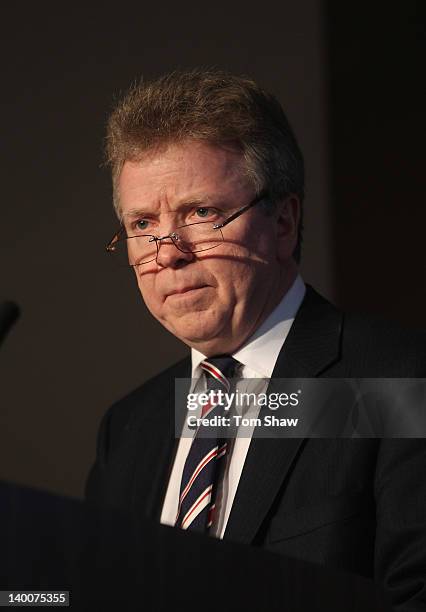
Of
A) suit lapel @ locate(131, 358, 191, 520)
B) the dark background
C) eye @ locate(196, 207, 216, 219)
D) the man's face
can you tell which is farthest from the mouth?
the dark background

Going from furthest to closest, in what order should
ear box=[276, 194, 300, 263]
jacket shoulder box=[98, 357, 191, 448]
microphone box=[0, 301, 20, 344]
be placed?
jacket shoulder box=[98, 357, 191, 448] → ear box=[276, 194, 300, 263] → microphone box=[0, 301, 20, 344]

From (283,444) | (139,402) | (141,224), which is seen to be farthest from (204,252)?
(139,402)

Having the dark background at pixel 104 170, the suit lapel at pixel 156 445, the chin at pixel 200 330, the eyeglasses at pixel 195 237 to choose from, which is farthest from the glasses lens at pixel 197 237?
the dark background at pixel 104 170

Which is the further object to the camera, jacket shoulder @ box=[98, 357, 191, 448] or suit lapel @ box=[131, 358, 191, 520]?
jacket shoulder @ box=[98, 357, 191, 448]

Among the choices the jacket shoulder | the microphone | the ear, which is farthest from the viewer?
the jacket shoulder

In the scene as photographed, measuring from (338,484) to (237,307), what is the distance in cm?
35

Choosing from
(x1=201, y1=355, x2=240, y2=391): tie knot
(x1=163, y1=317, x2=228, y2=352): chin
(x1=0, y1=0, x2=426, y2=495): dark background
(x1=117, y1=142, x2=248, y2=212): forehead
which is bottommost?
(x1=201, y1=355, x2=240, y2=391): tie knot

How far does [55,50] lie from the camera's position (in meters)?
2.78

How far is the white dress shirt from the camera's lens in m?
1.56

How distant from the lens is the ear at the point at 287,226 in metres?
1.71

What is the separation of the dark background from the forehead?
0.99 meters

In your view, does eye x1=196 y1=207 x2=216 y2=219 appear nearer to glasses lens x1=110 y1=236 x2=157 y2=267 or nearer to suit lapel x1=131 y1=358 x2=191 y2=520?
glasses lens x1=110 y1=236 x2=157 y2=267

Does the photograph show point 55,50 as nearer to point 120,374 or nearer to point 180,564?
point 120,374

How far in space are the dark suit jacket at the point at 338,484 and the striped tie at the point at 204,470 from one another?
0.06 metres
